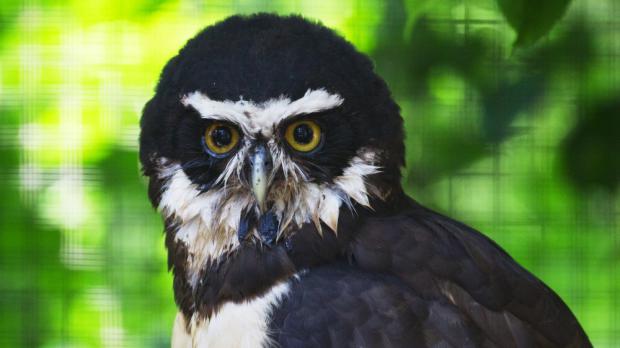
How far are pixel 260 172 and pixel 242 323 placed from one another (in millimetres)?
243

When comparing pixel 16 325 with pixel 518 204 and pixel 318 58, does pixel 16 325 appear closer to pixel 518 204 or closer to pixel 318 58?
pixel 518 204

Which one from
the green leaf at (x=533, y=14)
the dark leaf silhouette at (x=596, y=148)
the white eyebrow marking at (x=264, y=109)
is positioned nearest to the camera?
the green leaf at (x=533, y=14)

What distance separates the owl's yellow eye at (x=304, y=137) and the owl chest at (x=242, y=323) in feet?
0.76

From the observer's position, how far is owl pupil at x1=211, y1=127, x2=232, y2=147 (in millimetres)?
1631

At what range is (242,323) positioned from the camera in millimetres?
1541

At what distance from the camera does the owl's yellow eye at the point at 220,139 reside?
5.34 feet

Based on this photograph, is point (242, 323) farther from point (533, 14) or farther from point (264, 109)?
point (533, 14)

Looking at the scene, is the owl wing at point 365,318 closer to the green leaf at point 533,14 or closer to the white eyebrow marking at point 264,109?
the white eyebrow marking at point 264,109

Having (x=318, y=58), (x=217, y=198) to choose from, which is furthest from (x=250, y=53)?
(x=217, y=198)

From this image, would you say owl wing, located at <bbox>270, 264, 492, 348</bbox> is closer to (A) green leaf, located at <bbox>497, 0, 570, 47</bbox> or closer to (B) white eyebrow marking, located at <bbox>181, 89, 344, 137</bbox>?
(B) white eyebrow marking, located at <bbox>181, 89, 344, 137</bbox>

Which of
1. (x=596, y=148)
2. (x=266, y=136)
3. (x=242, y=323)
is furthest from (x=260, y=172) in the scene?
(x=596, y=148)

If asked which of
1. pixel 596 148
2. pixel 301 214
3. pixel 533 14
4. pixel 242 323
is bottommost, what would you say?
pixel 242 323

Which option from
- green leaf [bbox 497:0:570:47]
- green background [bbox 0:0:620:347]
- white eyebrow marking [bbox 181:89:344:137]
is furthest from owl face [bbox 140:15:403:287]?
green background [bbox 0:0:620:347]

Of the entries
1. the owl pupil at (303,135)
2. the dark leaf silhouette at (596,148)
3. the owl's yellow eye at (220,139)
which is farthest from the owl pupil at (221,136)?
the dark leaf silhouette at (596,148)
